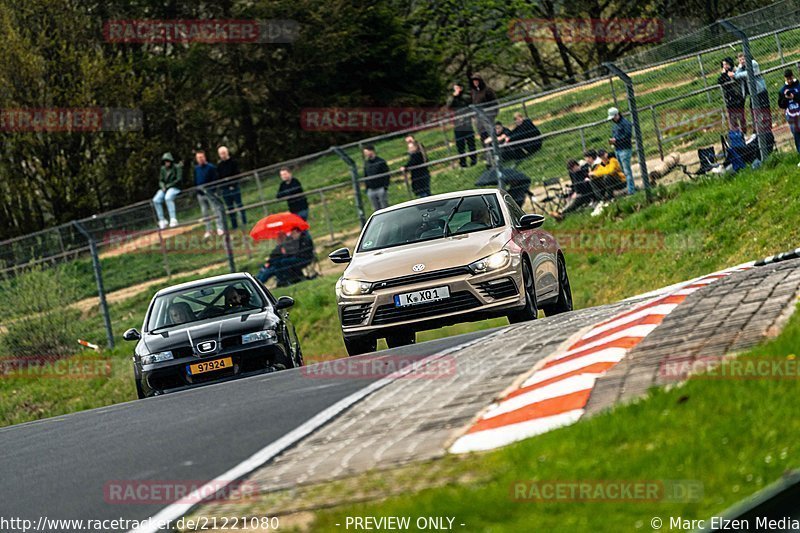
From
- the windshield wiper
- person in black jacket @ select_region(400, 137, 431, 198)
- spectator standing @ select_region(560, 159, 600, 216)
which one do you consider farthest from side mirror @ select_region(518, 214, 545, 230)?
person in black jacket @ select_region(400, 137, 431, 198)

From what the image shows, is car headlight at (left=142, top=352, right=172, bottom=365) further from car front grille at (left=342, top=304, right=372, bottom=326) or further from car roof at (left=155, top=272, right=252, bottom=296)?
car front grille at (left=342, top=304, right=372, bottom=326)

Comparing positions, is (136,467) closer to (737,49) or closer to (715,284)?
(715,284)

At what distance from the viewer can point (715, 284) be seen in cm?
1245

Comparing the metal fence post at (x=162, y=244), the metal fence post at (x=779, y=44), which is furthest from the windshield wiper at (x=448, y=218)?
the metal fence post at (x=162, y=244)

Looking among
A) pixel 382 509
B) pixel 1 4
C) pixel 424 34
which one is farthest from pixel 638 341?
pixel 424 34

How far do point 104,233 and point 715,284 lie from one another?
59.5 feet

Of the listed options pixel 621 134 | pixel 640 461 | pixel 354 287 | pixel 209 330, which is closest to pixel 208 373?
pixel 209 330

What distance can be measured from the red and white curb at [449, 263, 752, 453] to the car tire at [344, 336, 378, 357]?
4173 mm

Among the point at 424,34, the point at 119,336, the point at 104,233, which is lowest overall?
the point at 119,336

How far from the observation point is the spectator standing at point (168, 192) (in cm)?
2880

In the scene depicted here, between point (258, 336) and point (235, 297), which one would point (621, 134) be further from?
point (258, 336)

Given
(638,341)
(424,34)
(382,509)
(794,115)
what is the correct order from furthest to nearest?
(424,34), (794,115), (638,341), (382,509)

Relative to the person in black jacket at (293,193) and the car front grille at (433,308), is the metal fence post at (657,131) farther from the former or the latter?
the car front grille at (433,308)

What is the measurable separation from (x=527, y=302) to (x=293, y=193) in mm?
11785
